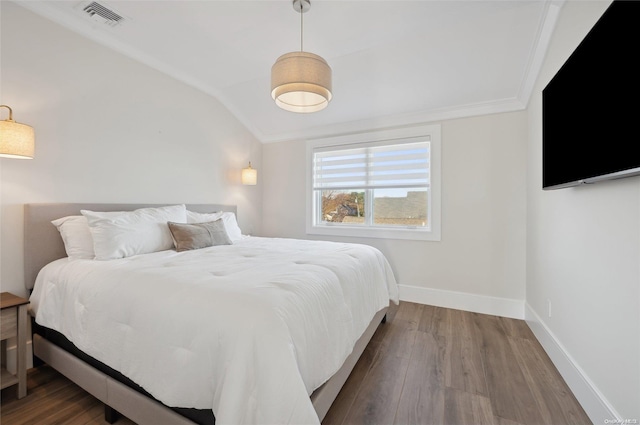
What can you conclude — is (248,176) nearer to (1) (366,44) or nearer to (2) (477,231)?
(1) (366,44)

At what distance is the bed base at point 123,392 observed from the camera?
49.5 inches

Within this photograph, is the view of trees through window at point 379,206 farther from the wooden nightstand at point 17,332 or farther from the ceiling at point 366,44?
the wooden nightstand at point 17,332

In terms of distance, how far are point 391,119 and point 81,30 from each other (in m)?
3.24

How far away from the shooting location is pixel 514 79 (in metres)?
2.65

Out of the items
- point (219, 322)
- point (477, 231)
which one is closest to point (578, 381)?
point (477, 231)

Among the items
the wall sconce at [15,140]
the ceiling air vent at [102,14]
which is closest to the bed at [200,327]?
the wall sconce at [15,140]

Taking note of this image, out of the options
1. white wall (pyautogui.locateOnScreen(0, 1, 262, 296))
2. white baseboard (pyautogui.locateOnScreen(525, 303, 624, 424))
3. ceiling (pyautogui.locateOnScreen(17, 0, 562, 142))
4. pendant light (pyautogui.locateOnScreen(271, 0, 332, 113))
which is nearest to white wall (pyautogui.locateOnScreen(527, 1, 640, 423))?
white baseboard (pyautogui.locateOnScreen(525, 303, 624, 424))

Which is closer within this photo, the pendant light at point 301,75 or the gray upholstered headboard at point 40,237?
the pendant light at point 301,75

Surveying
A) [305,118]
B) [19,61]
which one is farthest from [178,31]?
[305,118]

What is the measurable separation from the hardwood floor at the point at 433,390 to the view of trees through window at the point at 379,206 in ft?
4.99

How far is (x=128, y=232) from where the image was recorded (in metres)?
2.12

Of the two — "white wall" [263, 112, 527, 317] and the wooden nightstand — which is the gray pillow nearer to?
the wooden nightstand

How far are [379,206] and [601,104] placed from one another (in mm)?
2528

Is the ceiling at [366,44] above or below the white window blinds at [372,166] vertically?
above
